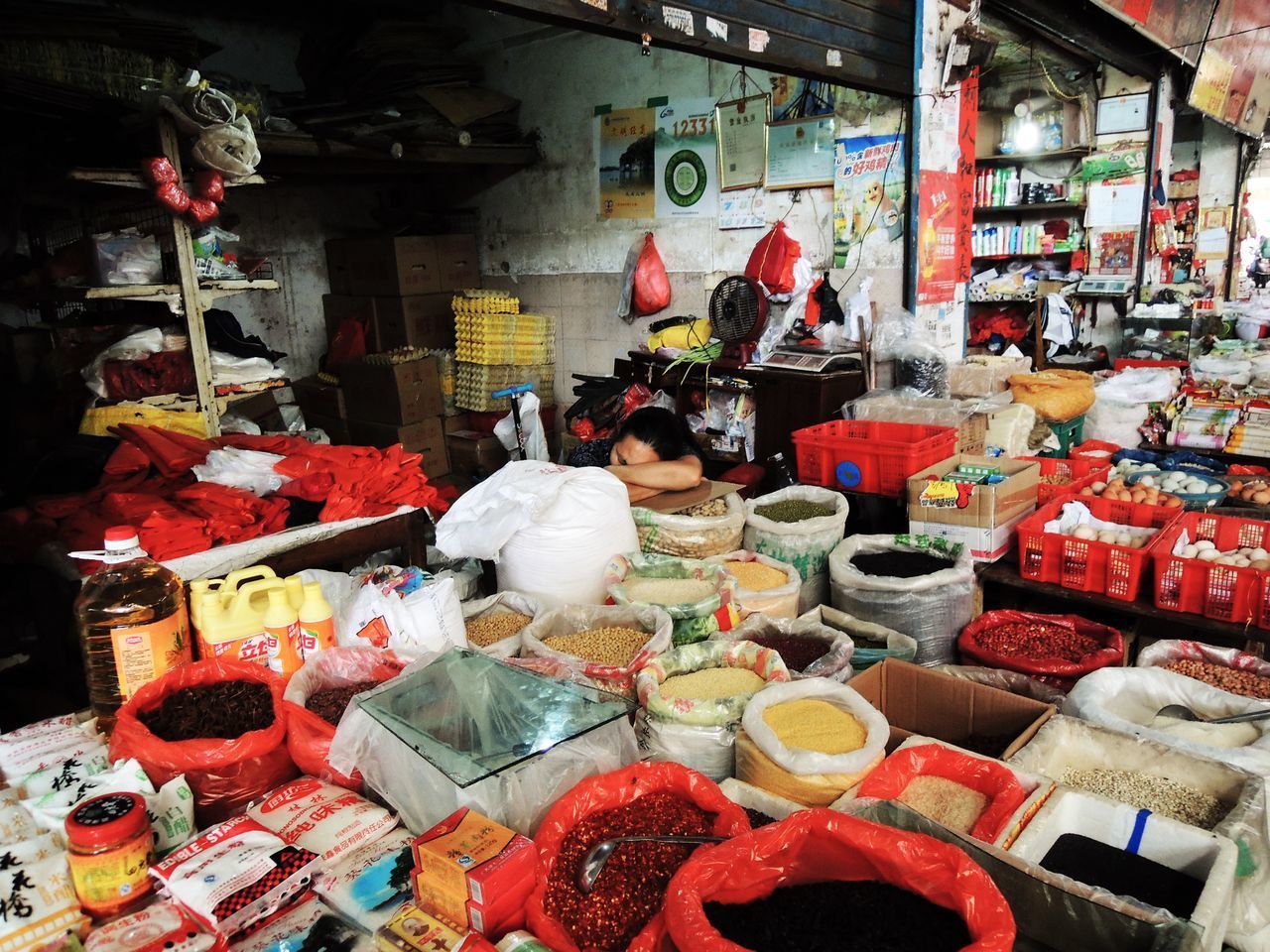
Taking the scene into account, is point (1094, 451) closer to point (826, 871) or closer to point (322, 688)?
point (826, 871)

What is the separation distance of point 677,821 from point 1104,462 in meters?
3.74

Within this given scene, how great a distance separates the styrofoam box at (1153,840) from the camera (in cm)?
146

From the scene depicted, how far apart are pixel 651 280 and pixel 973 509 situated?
3.34 m

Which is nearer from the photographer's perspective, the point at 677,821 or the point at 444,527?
the point at 677,821

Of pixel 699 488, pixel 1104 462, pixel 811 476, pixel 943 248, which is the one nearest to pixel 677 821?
pixel 699 488

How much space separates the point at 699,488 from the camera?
12.1 ft

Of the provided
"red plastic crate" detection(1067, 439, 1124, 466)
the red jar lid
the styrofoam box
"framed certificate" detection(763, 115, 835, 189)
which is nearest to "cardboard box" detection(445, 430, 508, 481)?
"framed certificate" detection(763, 115, 835, 189)

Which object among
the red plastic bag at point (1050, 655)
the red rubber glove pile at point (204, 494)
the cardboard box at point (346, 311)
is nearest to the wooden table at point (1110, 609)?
the red plastic bag at point (1050, 655)

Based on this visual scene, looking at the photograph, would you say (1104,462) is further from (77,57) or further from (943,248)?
(77,57)

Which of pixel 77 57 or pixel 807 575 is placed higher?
pixel 77 57

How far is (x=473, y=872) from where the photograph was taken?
126cm

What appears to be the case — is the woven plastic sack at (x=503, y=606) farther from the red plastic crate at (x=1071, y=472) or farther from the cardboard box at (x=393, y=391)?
the cardboard box at (x=393, y=391)

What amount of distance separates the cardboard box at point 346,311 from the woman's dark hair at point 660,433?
3468 millimetres

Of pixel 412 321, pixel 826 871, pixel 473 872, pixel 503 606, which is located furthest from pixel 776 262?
pixel 473 872
